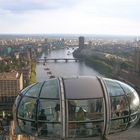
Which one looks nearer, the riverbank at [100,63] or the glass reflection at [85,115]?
the glass reflection at [85,115]

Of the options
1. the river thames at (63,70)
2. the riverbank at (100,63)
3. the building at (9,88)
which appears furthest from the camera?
the riverbank at (100,63)

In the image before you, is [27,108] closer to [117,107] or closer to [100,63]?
[117,107]

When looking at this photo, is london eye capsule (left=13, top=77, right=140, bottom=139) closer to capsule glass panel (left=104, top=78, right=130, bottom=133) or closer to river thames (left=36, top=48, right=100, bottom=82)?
capsule glass panel (left=104, top=78, right=130, bottom=133)

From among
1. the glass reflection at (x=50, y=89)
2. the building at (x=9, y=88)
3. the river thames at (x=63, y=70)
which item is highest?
the glass reflection at (x=50, y=89)

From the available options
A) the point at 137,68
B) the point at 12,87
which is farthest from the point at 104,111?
the point at 137,68

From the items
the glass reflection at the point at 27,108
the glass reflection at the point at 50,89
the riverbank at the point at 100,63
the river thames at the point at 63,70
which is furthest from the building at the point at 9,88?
the glass reflection at the point at 50,89

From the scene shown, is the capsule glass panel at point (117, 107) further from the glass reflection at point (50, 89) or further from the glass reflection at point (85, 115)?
the glass reflection at point (50, 89)

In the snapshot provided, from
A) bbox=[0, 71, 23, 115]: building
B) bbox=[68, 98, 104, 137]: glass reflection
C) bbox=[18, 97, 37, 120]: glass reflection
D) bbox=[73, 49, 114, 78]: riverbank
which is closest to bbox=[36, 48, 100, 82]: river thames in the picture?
bbox=[73, 49, 114, 78]: riverbank

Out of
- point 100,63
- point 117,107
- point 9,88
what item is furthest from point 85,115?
point 100,63
